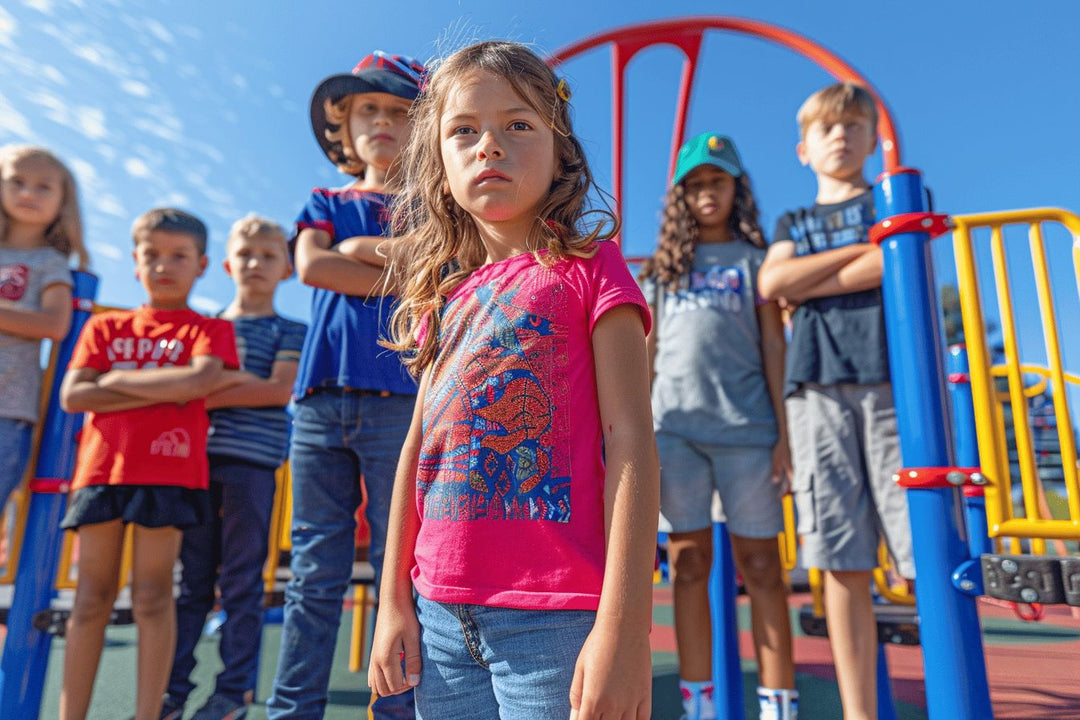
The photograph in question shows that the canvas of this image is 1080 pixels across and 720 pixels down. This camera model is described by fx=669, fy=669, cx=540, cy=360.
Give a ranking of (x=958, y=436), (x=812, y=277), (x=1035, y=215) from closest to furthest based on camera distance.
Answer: (x=1035, y=215), (x=812, y=277), (x=958, y=436)

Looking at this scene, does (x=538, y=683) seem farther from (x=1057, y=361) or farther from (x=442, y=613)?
(x=1057, y=361)

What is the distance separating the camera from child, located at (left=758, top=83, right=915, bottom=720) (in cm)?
194

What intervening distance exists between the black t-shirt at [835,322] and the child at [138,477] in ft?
6.28

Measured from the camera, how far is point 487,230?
46.1 inches

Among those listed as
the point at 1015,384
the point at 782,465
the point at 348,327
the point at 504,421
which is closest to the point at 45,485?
the point at 348,327

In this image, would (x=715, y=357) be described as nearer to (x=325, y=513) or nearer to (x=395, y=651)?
(x=325, y=513)

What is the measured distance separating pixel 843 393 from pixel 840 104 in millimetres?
1007

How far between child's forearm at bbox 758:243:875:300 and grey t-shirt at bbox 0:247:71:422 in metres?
2.58

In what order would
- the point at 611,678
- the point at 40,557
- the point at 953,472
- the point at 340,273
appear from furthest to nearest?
the point at 40,557
the point at 340,273
the point at 953,472
the point at 611,678

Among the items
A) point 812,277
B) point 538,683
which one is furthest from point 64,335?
point 812,277

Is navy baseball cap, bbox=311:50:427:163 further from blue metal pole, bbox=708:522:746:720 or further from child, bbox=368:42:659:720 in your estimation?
blue metal pole, bbox=708:522:746:720

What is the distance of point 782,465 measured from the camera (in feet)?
7.41

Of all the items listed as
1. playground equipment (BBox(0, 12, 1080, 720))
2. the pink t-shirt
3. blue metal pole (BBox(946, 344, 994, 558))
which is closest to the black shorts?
playground equipment (BBox(0, 12, 1080, 720))

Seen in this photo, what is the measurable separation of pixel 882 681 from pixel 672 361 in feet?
4.21
